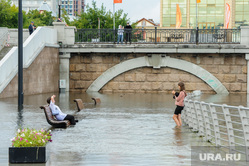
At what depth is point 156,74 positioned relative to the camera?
34.8 m

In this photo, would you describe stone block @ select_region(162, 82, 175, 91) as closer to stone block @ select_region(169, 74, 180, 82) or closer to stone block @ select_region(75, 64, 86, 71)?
stone block @ select_region(169, 74, 180, 82)

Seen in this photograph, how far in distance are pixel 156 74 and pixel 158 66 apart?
0.53 m

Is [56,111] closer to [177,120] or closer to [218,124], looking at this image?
[177,120]

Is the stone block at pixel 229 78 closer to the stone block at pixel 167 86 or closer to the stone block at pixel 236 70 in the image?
the stone block at pixel 236 70

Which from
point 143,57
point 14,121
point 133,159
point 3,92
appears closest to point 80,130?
point 14,121

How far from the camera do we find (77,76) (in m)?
35.2

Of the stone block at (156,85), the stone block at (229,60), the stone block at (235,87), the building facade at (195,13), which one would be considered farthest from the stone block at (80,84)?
the building facade at (195,13)

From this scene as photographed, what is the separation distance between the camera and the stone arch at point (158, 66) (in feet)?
113

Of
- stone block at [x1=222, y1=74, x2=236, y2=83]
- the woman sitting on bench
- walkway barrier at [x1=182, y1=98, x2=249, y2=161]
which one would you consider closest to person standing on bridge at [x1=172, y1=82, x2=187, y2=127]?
walkway barrier at [x1=182, y1=98, x2=249, y2=161]

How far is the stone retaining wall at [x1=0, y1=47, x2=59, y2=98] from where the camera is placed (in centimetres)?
2754

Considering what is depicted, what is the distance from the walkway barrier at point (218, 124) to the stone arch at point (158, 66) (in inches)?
654

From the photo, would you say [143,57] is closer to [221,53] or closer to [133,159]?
[221,53]

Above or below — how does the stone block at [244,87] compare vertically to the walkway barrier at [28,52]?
below

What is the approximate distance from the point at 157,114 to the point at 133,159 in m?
9.99
